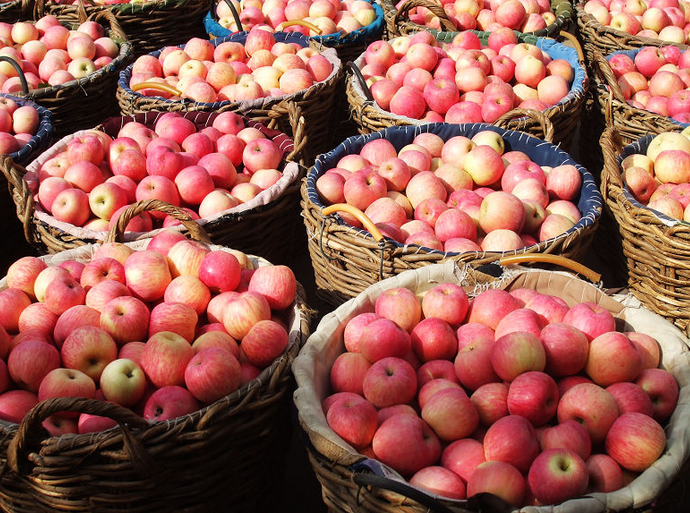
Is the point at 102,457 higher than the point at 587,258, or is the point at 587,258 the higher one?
the point at 102,457

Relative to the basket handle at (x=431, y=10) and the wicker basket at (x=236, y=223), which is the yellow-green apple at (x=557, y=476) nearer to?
the wicker basket at (x=236, y=223)

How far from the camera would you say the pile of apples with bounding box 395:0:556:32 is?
4.10 meters

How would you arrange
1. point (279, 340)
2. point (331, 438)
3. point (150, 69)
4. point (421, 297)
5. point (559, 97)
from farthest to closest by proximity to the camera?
point (150, 69) < point (559, 97) < point (421, 297) < point (279, 340) < point (331, 438)

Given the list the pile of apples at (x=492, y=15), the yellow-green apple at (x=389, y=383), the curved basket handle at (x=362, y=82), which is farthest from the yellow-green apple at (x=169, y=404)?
the pile of apples at (x=492, y=15)

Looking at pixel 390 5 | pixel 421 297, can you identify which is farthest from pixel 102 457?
pixel 390 5

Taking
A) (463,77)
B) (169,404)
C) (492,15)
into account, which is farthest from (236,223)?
(492,15)

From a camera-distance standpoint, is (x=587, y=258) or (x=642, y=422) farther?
(x=587, y=258)

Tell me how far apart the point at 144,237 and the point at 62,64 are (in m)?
1.93

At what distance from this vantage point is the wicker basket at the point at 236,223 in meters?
2.47

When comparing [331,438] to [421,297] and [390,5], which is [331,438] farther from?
[390,5]

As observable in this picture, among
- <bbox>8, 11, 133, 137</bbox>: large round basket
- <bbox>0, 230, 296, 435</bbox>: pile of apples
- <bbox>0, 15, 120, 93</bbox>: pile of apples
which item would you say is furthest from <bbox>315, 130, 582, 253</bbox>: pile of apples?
<bbox>0, 15, 120, 93</bbox>: pile of apples

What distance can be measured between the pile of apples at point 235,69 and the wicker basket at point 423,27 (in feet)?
2.19

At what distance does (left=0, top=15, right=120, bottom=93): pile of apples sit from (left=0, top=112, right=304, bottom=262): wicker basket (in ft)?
3.20

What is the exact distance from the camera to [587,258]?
10.7ft
